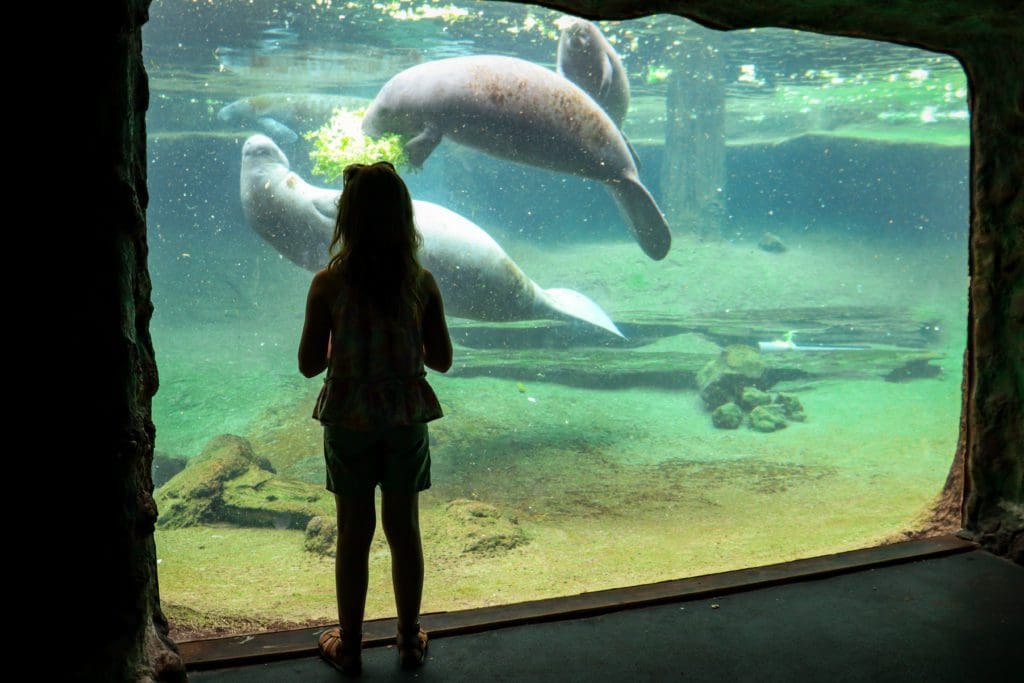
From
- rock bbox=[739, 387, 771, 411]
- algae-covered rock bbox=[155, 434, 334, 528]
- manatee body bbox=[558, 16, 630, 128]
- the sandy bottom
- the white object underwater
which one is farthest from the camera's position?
the white object underwater

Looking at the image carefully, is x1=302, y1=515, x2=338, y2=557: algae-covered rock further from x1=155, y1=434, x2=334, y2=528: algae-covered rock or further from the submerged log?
the submerged log

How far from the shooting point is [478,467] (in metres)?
7.11

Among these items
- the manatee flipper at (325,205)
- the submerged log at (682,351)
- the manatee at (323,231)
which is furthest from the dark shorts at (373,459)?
the submerged log at (682,351)

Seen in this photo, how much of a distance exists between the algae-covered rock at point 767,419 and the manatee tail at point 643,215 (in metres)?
2.97

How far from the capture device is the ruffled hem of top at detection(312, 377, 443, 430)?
2039 millimetres

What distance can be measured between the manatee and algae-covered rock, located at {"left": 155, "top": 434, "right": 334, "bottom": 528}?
2589 mm

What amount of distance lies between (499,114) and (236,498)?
3.76 m

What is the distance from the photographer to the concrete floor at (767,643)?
2154mm

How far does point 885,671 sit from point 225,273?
822 inches

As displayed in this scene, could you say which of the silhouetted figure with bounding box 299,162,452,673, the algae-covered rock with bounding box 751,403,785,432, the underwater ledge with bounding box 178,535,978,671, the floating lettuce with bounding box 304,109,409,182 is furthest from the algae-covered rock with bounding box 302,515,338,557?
the algae-covered rock with bounding box 751,403,785,432

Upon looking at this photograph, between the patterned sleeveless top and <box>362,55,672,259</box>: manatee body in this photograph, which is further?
<box>362,55,672,259</box>: manatee body

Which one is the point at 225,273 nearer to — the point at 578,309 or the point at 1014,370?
the point at 578,309

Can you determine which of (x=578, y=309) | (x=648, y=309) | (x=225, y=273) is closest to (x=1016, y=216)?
(x=578, y=309)

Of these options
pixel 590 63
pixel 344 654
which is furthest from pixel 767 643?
pixel 590 63
